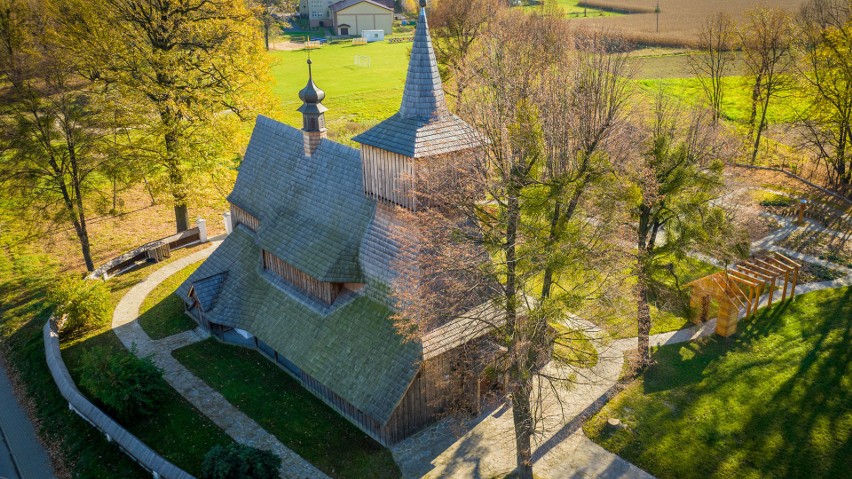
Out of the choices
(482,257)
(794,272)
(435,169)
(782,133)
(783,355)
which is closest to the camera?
(482,257)

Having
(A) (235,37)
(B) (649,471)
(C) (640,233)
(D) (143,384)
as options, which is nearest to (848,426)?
(B) (649,471)

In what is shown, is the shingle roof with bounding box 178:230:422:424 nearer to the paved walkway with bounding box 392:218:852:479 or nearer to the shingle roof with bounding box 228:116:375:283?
the shingle roof with bounding box 228:116:375:283

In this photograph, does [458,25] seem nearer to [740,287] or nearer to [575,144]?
[740,287]

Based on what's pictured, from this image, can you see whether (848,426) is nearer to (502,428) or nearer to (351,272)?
(502,428)

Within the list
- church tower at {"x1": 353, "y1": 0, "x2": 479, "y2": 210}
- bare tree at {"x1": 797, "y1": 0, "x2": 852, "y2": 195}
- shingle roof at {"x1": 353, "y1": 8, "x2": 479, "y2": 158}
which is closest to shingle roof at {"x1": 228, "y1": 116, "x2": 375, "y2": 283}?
church tower at {"x1": 353, "y1": 0, "x2": 479, "y2": 210}

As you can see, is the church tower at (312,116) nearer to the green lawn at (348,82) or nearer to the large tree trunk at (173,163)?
the large tree trunk at (173,163)

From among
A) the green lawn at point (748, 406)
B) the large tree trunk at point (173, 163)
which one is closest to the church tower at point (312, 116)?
the large tree trunk at point (173, 163)
